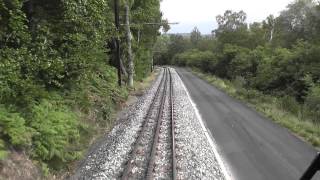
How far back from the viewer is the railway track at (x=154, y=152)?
11453 mm

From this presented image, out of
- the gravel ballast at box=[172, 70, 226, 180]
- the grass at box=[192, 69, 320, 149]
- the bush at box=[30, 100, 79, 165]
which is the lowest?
the grass at box=[192, 69, 320, 149]

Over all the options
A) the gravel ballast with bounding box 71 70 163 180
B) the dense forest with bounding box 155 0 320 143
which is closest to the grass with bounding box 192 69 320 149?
the dense forest with bounding box 155 0 320 143

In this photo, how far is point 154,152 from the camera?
1350 cm

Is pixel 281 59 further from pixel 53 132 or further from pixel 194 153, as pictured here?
pixel 53 132

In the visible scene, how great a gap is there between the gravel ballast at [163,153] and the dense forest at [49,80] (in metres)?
0.77

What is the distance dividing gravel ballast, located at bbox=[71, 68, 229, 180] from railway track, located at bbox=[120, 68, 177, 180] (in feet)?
0.10

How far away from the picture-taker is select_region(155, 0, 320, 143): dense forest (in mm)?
30398

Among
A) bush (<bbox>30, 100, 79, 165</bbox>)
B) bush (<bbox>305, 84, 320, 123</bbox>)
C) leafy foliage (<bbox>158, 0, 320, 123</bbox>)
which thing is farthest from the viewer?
leafy foliage (<bbox>158, 0, 320, 123</bbox>)

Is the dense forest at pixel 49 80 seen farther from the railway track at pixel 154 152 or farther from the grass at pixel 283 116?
the grass at pixel 283 116

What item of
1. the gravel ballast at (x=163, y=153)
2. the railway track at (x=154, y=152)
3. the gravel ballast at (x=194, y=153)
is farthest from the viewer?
the gravel ballast at (x=194, y=153)

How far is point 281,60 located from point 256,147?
25403mm

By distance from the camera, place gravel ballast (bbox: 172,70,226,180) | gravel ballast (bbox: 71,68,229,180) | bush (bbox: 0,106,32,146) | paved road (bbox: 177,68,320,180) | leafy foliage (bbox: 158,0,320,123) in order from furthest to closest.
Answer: leafy foliage (bbox: 158,0,320,123) < paved road (bbox: 177,68,320,180) < gravel ballast (bbox: 172,70,226,180) < gravel ballast (bbox: 71,68,229,180) < bush (bbox: 0,106,32,146)

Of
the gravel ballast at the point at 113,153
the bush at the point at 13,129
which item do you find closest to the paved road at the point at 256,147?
the gravel ballast at the point at 113,153

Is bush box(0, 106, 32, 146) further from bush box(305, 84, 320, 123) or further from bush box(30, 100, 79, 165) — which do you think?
bush box(305, 84, 320, 123)
